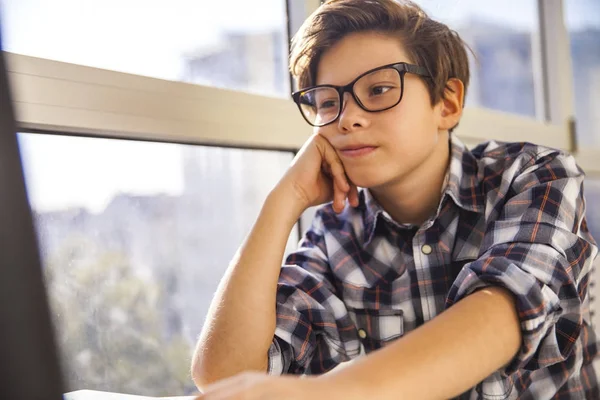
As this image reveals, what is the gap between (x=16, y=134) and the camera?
A: 302 mm

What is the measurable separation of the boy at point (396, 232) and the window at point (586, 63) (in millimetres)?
1704

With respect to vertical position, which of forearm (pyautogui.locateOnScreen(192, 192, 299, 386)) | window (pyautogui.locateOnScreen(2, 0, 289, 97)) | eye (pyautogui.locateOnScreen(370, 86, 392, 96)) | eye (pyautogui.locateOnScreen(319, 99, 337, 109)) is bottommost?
forearm (pyautogui.locateOnScreen(192, 192, 299, 386))

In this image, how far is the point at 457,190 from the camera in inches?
46.6

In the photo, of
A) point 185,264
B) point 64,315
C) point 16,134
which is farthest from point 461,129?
point 16,134

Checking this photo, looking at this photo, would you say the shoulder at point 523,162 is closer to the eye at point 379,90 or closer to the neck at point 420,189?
the neck at point 420,189

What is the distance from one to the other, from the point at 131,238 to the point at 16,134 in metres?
0.91

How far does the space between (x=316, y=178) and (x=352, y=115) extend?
0.52 ft

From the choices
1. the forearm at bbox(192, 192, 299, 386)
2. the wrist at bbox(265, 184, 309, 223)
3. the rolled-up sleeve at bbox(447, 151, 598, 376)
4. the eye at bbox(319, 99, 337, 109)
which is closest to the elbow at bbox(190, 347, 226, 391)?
the forearm at bbox(192, 192, 299, 386)

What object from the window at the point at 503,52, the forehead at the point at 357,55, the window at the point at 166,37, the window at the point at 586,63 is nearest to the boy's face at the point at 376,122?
the forehead at the point at 357,55

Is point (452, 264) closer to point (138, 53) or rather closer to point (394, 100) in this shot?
point (394, 100)

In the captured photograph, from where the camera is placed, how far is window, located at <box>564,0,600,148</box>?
2.77m

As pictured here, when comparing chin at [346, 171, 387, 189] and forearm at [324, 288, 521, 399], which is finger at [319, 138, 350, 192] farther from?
forearm at [324, 288, 521, 399]

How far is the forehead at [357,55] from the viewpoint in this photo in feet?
3.72

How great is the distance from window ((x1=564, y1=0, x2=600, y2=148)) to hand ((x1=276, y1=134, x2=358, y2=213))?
186 cm
